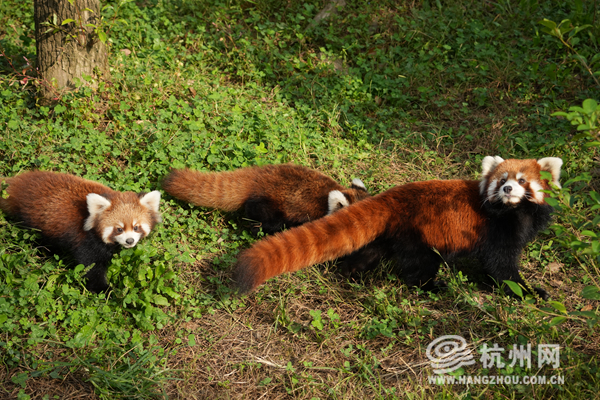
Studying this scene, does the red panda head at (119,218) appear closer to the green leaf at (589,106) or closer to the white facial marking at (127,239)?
the white facial marking at (127,239)

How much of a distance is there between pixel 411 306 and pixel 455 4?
466 centimetres

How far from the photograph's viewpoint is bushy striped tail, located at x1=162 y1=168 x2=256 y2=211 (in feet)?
13.8

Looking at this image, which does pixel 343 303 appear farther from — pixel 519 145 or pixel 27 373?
pixel 519 145

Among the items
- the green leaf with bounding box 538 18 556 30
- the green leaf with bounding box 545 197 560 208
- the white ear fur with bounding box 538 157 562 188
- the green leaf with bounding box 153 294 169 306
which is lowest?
the green leaf with bounding box 153 294 169 306

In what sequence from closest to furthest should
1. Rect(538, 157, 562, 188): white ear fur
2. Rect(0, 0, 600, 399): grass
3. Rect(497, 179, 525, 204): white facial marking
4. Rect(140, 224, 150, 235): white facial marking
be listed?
Rect(0, 0, 600, 399): grass → Rect(497, 179, 525, 204): white facial marking → Rect(538, 157, 562, 188): white ear fur → Rect(140, 224, 150, 235): white facial marking

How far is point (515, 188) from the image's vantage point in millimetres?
3551

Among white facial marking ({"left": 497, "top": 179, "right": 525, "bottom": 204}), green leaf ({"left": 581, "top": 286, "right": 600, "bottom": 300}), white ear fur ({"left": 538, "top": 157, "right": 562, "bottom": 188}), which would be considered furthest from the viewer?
white ear fur ({"left": 538, "top": 157, "right": 562, "bottom": 188})

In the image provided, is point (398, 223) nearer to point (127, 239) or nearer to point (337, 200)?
point (337, 200)

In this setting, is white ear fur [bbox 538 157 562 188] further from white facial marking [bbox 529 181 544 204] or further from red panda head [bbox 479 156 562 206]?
white facial marking [bbox 529 181 544 204]

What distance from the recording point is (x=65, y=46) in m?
4.68

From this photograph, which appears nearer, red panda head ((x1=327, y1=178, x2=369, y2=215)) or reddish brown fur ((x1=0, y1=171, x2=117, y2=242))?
reddish brown fur ((x1=0, y1=171, x2=117, y2=242))

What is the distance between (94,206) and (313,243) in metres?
1.65

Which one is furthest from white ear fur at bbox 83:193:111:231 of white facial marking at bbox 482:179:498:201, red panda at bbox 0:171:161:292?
white facial marking at bbox 482:179:498:201

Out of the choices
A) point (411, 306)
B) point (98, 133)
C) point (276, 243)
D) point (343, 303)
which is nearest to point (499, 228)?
point (411, 306)
